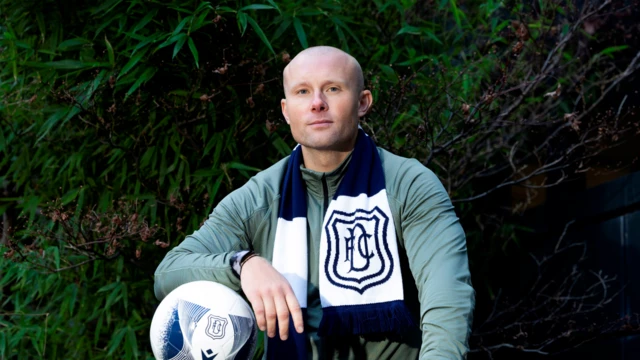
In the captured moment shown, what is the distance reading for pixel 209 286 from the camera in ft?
9.11

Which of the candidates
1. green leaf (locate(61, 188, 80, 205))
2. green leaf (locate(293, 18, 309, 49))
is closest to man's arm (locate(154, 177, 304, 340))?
green leaf (locate(293, 18, 309, 49))

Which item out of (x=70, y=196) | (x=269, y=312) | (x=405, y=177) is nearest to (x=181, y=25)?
(x=70, y=196)

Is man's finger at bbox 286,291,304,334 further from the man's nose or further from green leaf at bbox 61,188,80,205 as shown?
green leaf at bbox 61,188,80,205

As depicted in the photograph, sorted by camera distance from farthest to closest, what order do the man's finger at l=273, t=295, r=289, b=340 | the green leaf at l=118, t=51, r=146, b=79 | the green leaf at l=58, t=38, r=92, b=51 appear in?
the green leaf at l=58, t=38, r=92, b=51 → the green leaf at l=118, t=51, r=146, b=79 → the man's finger at l=273, t=295, r=289, b=340

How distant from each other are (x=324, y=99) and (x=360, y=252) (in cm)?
52

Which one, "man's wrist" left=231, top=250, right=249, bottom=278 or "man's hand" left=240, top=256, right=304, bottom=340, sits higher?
"man's wrist" left=231, top=250, right=249, bottom=278

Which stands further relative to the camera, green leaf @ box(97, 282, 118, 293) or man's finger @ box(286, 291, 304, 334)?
green leaf @ box(97, 282, 118, 293)

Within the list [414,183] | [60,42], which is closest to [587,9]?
[414,183]

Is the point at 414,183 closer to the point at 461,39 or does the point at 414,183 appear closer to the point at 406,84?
the point at 406,84

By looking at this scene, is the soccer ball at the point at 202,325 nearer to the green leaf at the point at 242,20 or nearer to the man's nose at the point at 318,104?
the man's nose at the point at 318,104

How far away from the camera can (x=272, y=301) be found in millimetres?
2609

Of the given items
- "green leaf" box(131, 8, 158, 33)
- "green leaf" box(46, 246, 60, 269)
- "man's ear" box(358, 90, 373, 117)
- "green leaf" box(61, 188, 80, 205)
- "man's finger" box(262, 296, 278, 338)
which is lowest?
"man's finger" box(262, 296, 278, 338)

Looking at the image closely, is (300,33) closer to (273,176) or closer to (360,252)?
(273,176)

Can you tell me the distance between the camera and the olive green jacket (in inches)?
105
